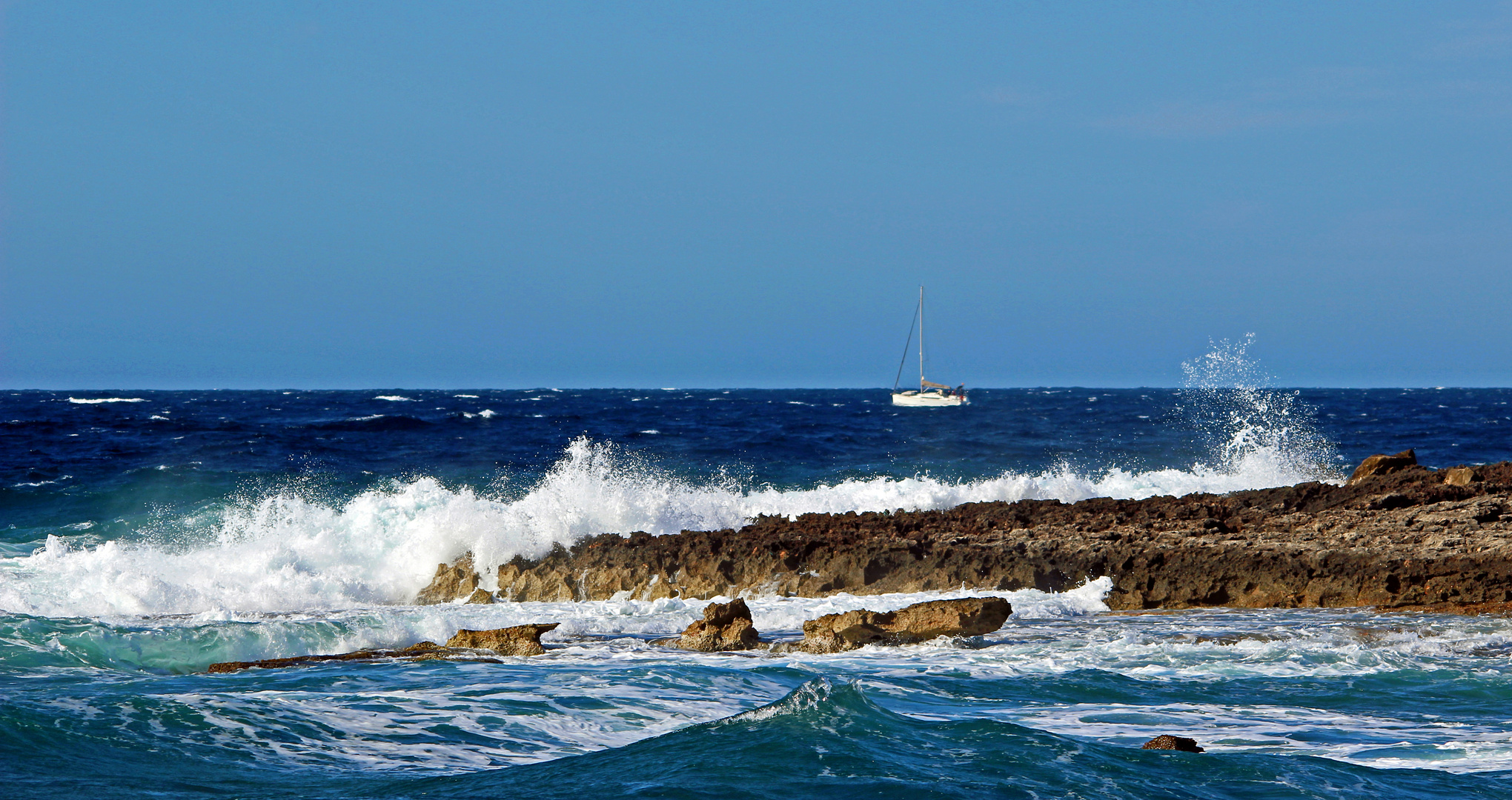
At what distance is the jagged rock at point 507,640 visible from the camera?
1055cm

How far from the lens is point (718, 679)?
9.27 metres

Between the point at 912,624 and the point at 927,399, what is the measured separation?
61.3 meters

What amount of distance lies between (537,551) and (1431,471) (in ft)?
43.1

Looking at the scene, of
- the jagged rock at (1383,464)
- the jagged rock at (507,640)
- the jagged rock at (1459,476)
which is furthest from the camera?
the jagged rock at (1383,464)

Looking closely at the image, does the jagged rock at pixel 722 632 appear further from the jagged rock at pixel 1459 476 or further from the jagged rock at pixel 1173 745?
the jagged rock at pixel 1459 476

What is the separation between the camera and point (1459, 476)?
1620 cm

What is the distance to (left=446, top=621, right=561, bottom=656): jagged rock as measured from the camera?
10.5 m

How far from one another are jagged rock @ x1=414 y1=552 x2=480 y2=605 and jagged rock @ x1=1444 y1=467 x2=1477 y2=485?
13.2m

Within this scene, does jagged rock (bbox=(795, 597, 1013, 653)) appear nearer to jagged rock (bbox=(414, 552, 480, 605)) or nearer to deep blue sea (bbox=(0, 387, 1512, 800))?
deep blue sea (bbox=(0, 387, 1512, 800))

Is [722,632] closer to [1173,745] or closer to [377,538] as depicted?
[1173,745]

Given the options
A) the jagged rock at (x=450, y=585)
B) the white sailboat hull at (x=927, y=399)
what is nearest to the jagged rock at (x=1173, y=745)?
the jagged rock at (x=450, y=585)

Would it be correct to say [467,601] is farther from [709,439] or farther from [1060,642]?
[709,439]

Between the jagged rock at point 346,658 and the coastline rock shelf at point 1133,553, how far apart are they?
166 inches

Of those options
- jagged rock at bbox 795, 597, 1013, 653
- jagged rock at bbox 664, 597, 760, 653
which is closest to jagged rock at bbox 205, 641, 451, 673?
jagged rock at bbox 664, 597, 760, 653
